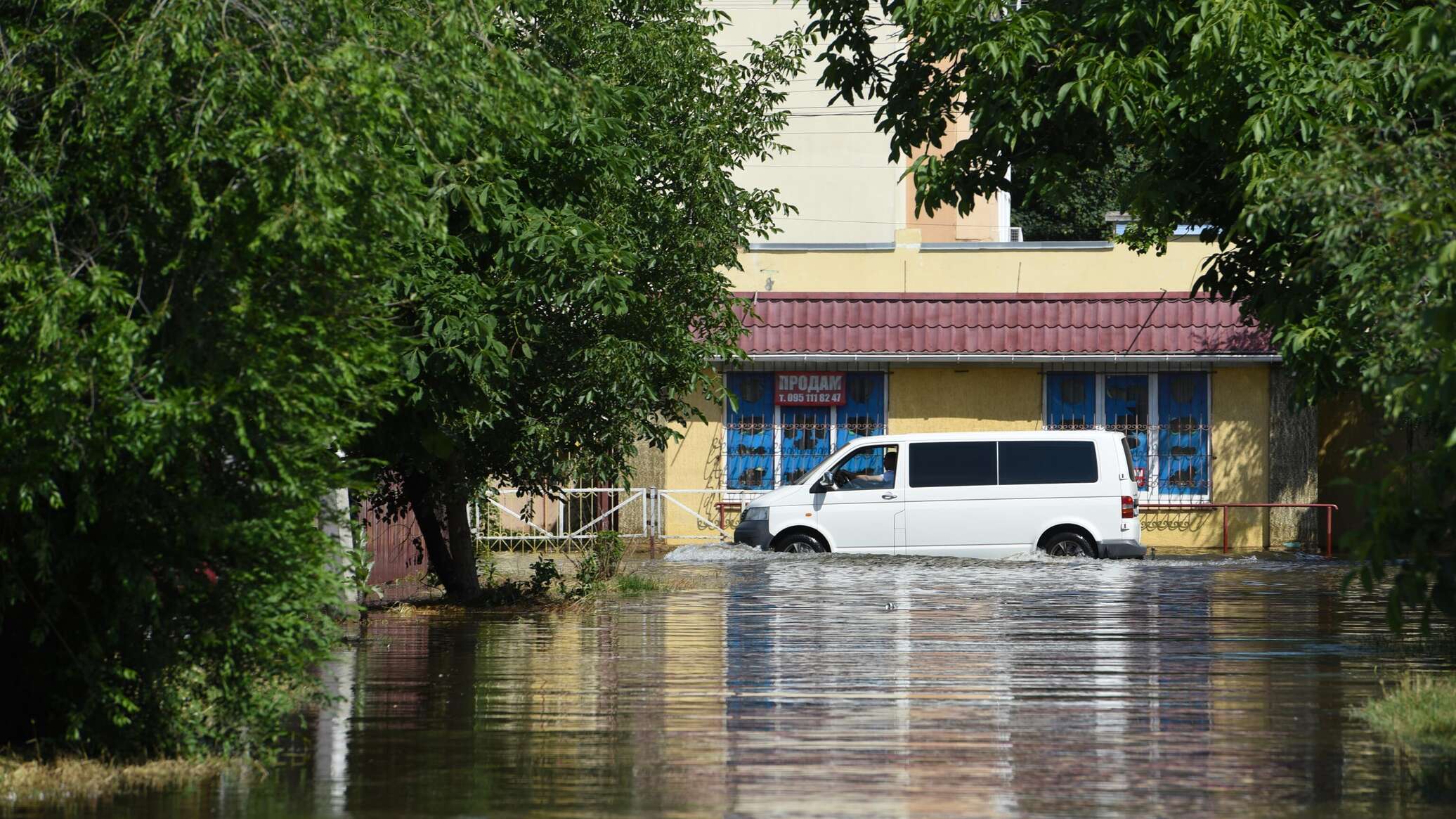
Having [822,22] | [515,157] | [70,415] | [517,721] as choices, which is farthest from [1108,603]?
[70,415]

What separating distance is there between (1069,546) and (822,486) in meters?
3.13

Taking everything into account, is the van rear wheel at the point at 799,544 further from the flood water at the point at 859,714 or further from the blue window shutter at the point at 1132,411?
the blue window shutter at the point at 1132,411

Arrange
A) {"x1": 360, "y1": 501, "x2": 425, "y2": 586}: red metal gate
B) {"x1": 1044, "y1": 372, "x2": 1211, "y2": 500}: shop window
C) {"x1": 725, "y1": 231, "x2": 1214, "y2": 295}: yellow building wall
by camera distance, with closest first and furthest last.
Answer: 1. {"x1": 360, "y1": 501, "x2": 425, "y2": 586}: red metal gate
2. {"x1": 1044, "y1": 372, "x2": 1211, "y2": 500}: shop window
3. {"x1": 725, "y1": 231, "x2": 1214, "y2": 295}: yellow building wall

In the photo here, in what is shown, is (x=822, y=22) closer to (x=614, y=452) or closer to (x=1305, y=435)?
(x=614, y=452)

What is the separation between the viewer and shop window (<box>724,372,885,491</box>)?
26344 millimetres

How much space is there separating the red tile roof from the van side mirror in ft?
13.0

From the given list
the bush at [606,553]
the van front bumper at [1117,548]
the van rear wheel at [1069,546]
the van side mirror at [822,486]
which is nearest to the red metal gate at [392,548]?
the bush at [606,553]

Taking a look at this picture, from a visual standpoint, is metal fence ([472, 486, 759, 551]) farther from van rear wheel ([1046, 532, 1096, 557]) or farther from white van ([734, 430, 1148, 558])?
van rear wheel ([1046, 532, 1096, 557])

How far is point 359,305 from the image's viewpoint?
7.76 m

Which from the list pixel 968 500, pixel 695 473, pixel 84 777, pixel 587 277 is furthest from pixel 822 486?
pixel 84 777

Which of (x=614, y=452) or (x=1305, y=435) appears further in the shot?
(x=1305, y=435)

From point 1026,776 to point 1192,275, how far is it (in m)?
19.3

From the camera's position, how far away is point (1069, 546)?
2155cm

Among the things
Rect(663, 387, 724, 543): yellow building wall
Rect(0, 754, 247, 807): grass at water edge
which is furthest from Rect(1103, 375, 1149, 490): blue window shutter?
Rect(0, 754, 247, 807): grass at water edge
